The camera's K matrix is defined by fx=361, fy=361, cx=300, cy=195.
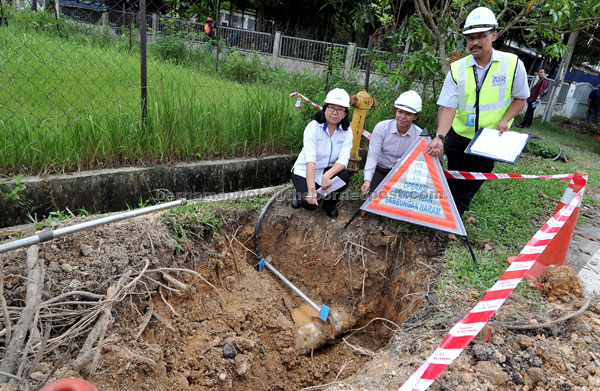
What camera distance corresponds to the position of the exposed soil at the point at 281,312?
203cm

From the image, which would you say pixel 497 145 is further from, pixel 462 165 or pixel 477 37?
pixel 477 37

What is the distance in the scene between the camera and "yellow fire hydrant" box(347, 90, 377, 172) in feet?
12.6

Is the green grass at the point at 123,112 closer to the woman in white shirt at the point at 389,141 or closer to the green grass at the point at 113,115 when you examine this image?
the green grass at the point at 113,115

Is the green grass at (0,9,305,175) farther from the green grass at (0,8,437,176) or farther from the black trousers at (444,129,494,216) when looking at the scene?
the black trousers at (444,129,494,216)

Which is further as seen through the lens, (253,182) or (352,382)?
(253,182)

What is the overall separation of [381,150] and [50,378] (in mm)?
3117

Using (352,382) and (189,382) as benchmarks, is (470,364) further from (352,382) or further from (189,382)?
(189,382)

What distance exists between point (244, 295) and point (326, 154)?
4.99 feet

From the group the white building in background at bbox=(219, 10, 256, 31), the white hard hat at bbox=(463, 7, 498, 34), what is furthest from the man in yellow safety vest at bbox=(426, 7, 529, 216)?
the white building in background at bbox=(219, 10, 256, 31)

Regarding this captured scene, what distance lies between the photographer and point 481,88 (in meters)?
3.00

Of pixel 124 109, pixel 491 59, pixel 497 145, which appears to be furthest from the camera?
pixel 124 109

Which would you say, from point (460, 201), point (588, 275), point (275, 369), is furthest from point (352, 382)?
point (588, 275)

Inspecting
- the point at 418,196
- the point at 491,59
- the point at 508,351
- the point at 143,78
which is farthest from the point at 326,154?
the point at 508,351

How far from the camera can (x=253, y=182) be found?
444cm
